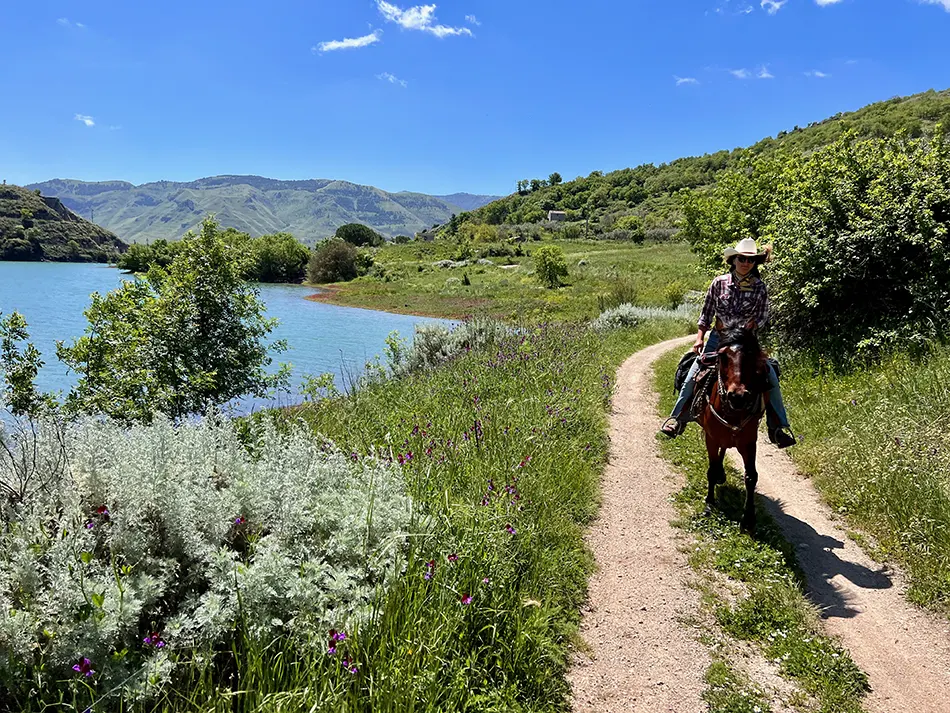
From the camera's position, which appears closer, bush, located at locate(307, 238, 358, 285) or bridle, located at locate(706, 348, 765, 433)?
bridle, located at locate(706, 348, 765, 433)

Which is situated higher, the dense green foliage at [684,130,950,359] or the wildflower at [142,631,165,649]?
the dense green foliage at [684,130,950,359]

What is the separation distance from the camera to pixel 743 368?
5.38 meters

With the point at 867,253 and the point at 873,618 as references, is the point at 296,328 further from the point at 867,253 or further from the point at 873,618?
the point at 873,618

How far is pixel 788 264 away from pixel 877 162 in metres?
2.49

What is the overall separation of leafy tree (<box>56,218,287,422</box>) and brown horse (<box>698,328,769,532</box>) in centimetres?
688

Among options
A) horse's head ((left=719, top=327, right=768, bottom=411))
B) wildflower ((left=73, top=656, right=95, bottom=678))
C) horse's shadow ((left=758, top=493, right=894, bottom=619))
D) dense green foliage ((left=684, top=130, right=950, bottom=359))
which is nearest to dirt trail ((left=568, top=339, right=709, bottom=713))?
horse's shadow ((left=758, top=493, right=894, bottom=619))

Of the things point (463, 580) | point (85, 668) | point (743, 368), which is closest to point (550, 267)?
point (743, 368)

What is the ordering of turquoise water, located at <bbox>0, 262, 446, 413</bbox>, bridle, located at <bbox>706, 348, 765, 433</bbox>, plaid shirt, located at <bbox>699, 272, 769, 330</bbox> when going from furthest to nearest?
turquoise water, located at <bbox>0, 262, 446, 413</bbox>
plaid shirt, located at <bbox>699, 272, 769, 330</bbox>
bridle, located at <bbox>706, 348, 765, 433</bbox>

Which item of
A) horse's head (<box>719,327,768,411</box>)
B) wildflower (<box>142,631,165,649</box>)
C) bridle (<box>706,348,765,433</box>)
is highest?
horse's head (<box>719,327,768,411</box>)

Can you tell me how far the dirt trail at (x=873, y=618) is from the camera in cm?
372

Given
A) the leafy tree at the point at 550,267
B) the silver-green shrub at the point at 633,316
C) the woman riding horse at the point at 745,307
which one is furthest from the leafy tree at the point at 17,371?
the leafy tree at the point at 550,267

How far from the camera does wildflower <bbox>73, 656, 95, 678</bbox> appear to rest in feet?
6.97

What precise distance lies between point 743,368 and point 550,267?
41.2 m

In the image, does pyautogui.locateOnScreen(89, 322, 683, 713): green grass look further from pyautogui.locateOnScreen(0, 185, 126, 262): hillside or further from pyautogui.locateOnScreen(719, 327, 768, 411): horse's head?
pyautogui.locateOnScreen(0, 185, 126, 262): hillside
